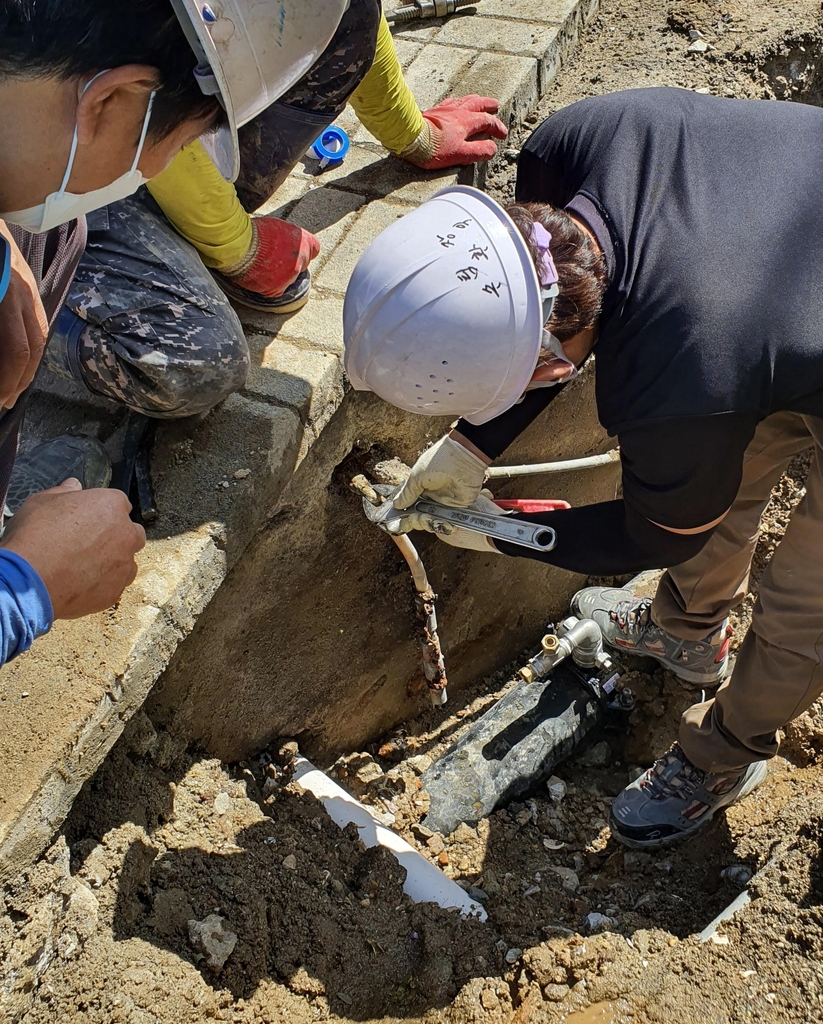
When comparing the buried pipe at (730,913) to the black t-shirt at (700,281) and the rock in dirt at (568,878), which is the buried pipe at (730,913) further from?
the black t-shirt at (700,281)

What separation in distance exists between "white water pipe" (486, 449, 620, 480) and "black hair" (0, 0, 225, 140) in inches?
67.6

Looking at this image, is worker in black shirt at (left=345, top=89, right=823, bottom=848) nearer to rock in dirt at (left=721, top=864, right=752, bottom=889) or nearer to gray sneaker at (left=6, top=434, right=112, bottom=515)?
gray sneaker at (left=6, top=434, right=112, bottom=515)

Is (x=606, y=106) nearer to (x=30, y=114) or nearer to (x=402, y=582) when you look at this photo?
(x=30, y=114)

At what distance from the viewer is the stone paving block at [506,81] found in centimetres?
345

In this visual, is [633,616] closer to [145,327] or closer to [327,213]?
[327,213]

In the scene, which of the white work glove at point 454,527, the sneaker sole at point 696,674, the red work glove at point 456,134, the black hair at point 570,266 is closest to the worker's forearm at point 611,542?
the white work glove at point 454,527

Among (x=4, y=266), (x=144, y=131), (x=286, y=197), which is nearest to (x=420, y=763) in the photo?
(x=286, y=197)

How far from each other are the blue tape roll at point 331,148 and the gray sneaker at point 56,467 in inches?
63.0

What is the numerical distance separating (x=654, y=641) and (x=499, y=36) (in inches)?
108

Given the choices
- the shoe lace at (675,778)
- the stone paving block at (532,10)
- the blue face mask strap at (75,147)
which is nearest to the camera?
the blue face mask strap at (75,147)

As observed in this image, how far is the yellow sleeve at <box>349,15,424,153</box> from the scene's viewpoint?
2.79 m

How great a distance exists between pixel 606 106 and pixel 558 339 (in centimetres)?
64

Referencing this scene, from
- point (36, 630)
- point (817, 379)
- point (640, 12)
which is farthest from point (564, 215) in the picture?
point (640, 12)

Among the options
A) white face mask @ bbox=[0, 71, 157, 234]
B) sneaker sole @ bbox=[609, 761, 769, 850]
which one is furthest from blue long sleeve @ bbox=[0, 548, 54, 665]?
sneaker sole @ bbox=[609, 761, 769, 850]
